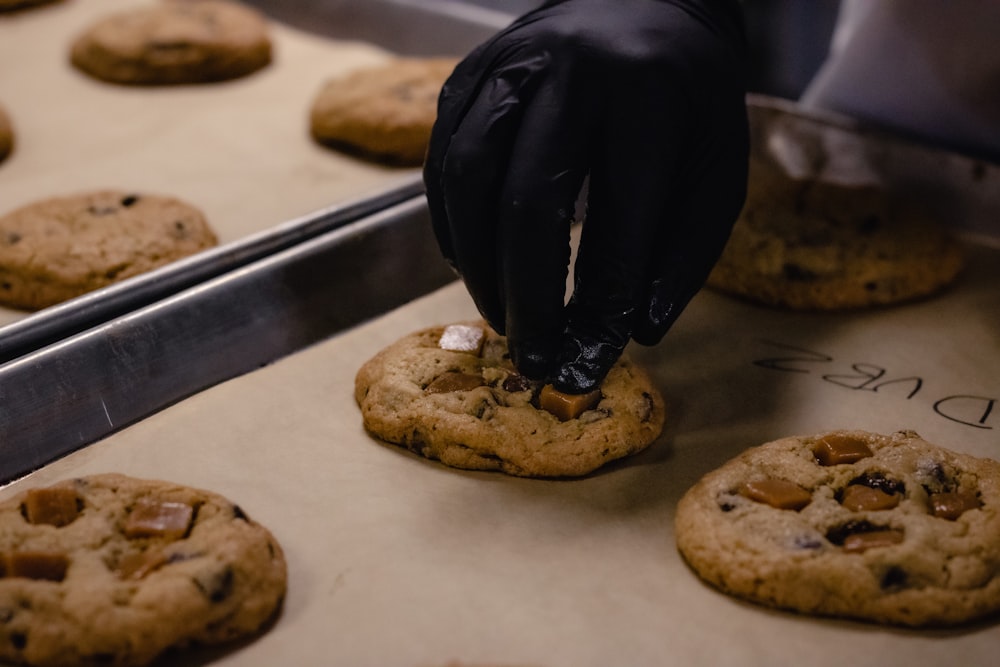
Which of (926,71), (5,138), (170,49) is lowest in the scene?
(5,138)

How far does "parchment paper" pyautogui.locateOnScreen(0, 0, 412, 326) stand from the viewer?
2447 mm

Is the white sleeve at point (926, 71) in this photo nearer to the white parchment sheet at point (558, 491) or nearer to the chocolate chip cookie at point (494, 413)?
the white parchment sheet at point (558, 491)

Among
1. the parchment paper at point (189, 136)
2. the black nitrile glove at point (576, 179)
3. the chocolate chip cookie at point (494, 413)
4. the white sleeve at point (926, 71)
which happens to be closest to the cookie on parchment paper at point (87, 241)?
the parchment paper at point (189, 136)

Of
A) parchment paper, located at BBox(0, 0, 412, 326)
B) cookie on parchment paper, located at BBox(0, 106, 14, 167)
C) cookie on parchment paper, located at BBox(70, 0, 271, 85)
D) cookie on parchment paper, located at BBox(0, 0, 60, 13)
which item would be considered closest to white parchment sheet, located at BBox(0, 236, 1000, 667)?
parchment paper, located at BBox(0, 0, 412, 326)

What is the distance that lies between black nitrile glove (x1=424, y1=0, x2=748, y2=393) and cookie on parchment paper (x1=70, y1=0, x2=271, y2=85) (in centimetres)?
158

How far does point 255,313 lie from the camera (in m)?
1.87

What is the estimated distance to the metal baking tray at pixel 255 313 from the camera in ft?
5.30

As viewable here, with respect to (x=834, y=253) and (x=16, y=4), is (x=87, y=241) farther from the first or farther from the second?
(x=16, y=4)

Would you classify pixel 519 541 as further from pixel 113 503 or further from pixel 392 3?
pixel 392 3

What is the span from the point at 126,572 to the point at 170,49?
213cm

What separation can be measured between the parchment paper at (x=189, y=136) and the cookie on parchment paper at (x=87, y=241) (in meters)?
0.08

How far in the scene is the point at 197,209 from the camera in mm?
2271

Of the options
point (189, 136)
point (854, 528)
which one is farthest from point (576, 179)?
point (189, 136)

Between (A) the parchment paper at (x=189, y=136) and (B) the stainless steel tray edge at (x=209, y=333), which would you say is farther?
(A) the parchment paper at (x=189, y=136)
